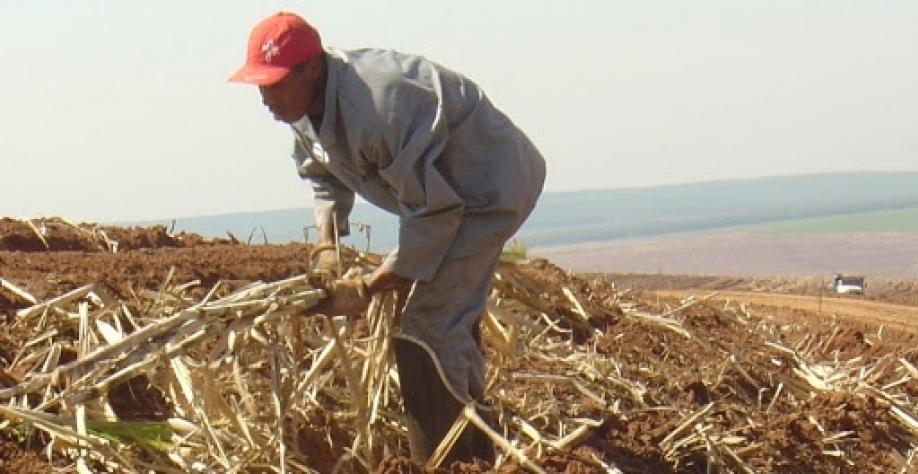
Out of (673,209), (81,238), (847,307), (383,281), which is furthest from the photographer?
(673,209)

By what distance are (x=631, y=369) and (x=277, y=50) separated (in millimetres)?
2670

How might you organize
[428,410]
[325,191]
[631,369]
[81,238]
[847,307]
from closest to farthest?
[428,410] < [325,191] < [631,369] < [81,238] < [847,307]

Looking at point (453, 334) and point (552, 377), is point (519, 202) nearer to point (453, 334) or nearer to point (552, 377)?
point (453, 334)

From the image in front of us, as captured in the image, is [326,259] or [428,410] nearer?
[428,410]

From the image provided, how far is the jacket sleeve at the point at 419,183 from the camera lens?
4703 millimetres

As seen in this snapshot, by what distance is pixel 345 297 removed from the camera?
507cm

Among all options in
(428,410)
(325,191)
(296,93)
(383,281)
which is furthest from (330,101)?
(428,410)

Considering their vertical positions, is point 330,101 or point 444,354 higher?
point 330,101

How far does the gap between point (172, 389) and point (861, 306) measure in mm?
8821

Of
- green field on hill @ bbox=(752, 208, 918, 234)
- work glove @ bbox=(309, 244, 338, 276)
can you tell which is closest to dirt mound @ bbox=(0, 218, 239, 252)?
work glove @ bbox=(309, 244, 338, 276)

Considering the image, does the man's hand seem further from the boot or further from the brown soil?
the brown soil

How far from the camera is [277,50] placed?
15.2 feet

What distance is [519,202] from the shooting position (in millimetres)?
5031

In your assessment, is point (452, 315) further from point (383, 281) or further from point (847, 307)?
point (847, 307)
